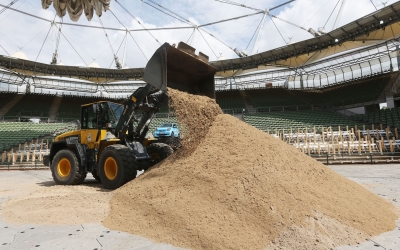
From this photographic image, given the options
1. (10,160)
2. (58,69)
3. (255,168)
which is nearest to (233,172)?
(255,168)

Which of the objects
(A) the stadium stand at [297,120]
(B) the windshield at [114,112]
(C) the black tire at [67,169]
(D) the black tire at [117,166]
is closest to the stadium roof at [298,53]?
(A) the stadium stand at [297,120]

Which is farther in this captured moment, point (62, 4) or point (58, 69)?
point (58, 69)

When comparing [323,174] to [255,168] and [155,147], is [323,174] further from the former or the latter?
[155,147]

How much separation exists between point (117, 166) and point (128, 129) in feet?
4.10

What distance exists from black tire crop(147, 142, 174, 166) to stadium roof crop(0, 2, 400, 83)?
65.6 ft

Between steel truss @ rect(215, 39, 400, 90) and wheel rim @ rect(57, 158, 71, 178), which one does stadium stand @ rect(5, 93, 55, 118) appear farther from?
wheel rim @ rect(57, 158, 71, 178)

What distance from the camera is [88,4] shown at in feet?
47.1

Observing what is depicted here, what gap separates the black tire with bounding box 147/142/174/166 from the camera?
7.00 m

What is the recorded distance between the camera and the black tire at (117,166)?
5802 millimetres

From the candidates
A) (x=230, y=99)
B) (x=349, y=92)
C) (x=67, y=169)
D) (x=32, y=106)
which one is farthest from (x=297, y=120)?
(x=32, y=106)

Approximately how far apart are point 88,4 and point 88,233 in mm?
14494

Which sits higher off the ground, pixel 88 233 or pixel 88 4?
pixel 88 4

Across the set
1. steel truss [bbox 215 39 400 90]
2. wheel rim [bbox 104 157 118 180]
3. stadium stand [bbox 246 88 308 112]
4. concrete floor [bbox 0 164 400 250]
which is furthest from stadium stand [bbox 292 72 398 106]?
wheel rim [bbox 104 157 118 180]

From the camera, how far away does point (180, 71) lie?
623cm
